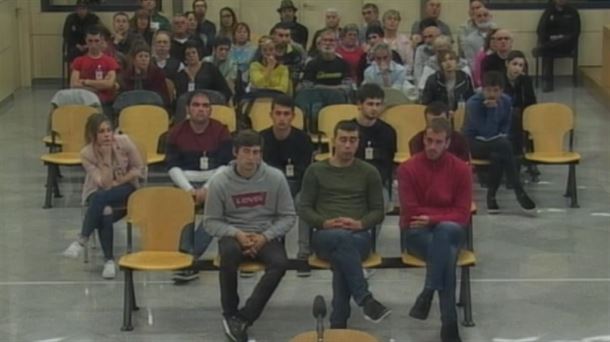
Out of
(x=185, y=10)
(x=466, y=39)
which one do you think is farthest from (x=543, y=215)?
(x=185, y=10)

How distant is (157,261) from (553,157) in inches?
175

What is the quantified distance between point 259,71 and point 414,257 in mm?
4954

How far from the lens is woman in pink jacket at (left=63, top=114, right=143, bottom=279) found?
8.97 metres

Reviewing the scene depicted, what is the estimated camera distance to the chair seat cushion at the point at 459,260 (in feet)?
25.5

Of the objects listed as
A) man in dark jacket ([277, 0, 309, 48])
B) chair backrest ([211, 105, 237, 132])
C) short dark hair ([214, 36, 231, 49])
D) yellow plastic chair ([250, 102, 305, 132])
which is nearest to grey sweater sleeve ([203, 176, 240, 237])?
chair backrest ([211, 105, 237, 132])

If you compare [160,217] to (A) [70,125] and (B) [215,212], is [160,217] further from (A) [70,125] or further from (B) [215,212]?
(A) [70,125]

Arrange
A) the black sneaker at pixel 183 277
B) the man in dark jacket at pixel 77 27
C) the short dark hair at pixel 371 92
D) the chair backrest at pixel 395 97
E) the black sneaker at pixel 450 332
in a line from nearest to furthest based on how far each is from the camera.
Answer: the black sneaker at pixel 450 332 → the black sneaker at pixel 183 277 → the short dark hair at pixel 371 92 → the chair backrest at pixel 395 97 → the man in dark jacket at pixel 77 27

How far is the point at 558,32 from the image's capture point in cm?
1736

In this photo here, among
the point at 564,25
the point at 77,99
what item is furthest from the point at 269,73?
the point at 564,25

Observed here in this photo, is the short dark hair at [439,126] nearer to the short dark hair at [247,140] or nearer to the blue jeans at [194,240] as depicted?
the short dark hair at [247,140]

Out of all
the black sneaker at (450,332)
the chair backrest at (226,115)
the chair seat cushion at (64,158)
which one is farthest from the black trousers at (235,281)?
the chair seat cushion at (64,158)

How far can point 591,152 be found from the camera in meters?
13.0

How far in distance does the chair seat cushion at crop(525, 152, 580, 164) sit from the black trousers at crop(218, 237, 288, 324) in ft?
12.8

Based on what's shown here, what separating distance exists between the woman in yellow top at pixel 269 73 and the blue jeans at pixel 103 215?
3555 mm
